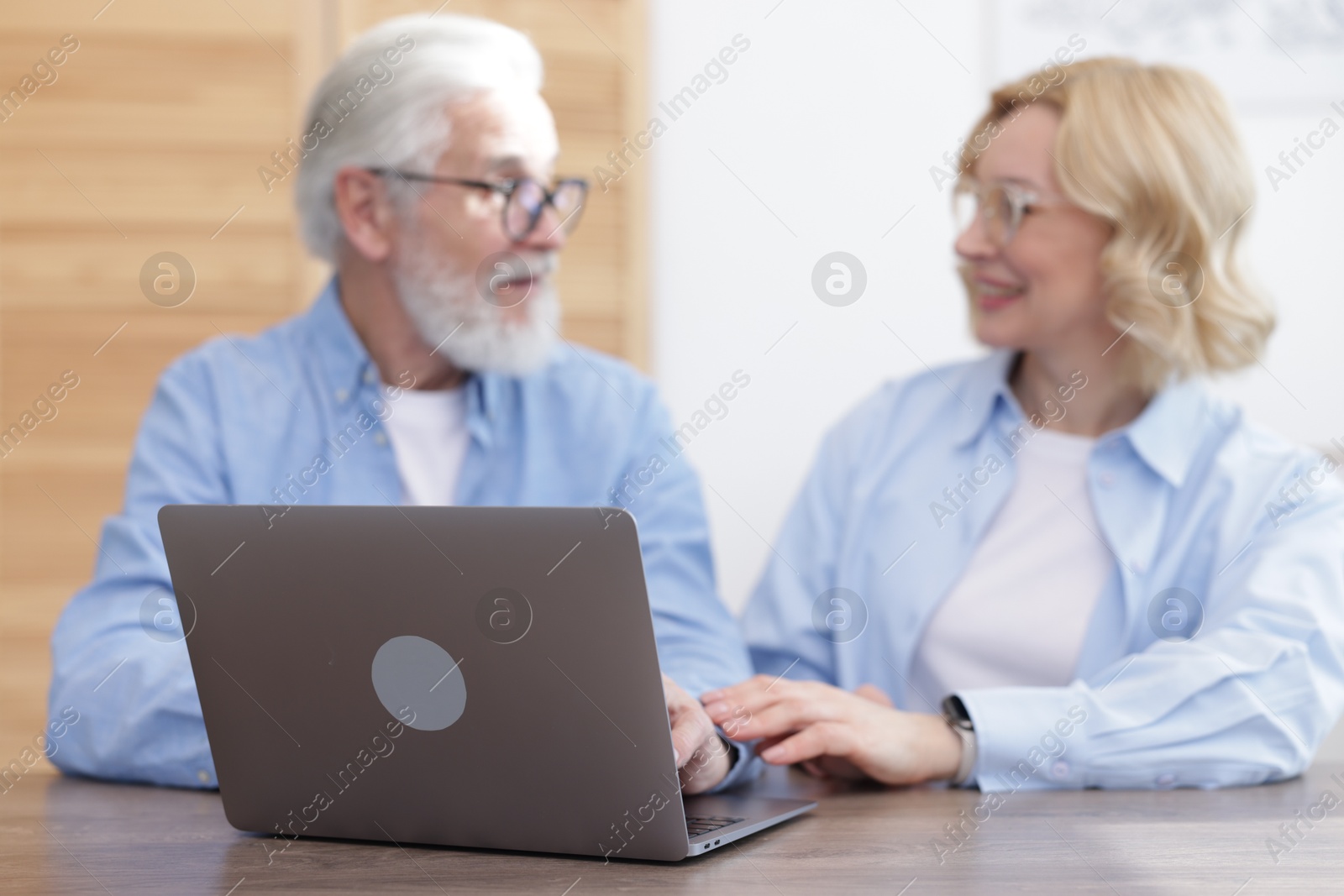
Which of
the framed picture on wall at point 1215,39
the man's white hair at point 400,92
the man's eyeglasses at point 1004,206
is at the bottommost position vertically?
the man's eyeglasses at point 1004,206

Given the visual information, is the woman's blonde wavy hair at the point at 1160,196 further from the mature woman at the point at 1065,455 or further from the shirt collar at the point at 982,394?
the shirt collar at the point at 982,394

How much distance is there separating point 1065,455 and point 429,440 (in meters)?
0.92

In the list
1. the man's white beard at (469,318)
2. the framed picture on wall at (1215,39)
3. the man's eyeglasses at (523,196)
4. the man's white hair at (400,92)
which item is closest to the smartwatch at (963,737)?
the man's white beard at (469,318)

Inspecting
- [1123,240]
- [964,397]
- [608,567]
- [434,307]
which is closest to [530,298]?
[434,307]

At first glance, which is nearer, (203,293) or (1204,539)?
(1204,539)

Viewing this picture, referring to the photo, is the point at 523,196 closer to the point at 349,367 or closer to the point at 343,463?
the point at 349,367

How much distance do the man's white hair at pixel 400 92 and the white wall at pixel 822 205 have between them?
2.04 feet

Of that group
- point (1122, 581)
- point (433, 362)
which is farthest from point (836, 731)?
point (433, 362)

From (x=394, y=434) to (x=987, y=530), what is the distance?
863 millimetres

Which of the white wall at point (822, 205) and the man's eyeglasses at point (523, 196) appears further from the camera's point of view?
the white wall at point (822, 205)

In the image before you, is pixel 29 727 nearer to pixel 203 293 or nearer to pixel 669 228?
pixel 203 293

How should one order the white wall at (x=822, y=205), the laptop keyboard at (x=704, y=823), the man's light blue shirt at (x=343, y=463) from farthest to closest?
the white wall at (x=822, y=205) < the man's light blue shirt at (x=343, y=463) < the laptop keyboard at (x=704, y=823)

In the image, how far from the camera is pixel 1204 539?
1.60 meters

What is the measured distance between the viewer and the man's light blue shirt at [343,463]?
140cm
